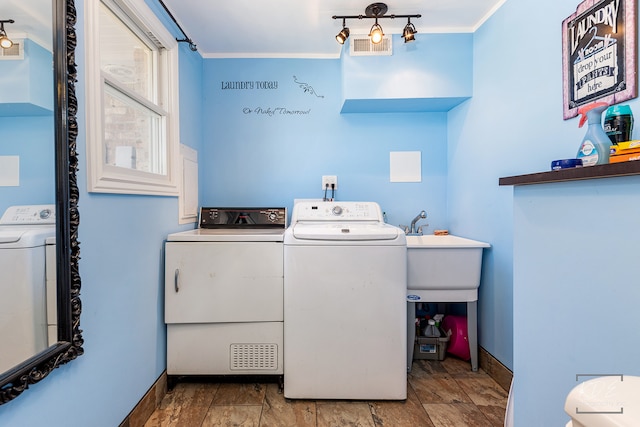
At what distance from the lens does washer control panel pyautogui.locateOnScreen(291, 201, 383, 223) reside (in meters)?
2.20

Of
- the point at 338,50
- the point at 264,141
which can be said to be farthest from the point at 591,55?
the point at 264,141

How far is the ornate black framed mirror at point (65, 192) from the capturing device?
1037mm

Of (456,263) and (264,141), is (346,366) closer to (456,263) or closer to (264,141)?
(456,263)

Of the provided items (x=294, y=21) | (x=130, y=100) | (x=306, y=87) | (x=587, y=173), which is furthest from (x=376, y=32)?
(x=587, y=173)

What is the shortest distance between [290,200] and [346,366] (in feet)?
4.37

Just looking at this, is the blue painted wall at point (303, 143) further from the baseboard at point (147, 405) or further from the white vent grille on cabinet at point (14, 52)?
the white vent grille on cabinet at point (14, 52)

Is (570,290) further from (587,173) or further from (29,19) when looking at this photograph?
(29,19)

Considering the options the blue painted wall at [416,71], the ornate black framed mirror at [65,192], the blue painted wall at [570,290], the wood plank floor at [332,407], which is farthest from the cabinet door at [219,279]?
the blue painted wall at [416,71]

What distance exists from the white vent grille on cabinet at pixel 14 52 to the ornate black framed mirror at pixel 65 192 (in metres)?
0.13

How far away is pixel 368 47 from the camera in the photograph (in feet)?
7.14

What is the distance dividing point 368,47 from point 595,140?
5.37 feet

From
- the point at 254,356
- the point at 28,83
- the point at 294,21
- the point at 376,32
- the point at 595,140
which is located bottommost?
the point at 254,356

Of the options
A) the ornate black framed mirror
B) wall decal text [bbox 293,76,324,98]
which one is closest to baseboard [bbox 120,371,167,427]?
the ornate black framed mirror

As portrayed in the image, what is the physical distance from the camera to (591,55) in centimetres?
125
